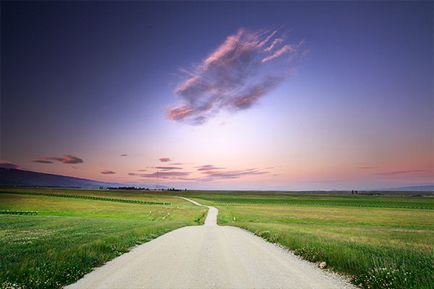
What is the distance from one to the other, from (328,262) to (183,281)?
6.95m

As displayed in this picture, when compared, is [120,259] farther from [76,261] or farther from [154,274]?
[154,274]

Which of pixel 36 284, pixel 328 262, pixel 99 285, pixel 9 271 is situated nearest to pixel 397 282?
pixel 328 262

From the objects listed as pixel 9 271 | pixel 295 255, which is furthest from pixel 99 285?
pixel 295 255

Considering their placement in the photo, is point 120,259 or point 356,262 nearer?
point 356,262

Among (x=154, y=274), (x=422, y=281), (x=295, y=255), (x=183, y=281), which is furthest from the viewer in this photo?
(x=295, y=255)

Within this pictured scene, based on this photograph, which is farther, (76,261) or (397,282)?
(76,261)

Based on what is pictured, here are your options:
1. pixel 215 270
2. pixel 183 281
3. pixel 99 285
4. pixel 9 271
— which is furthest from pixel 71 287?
pixel 215 270

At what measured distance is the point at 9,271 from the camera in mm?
10781

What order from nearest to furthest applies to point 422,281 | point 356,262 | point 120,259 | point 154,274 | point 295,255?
1. point 422,281
2. point 154,274
3. point 356,262
4. point 120,259
5. point 295,255

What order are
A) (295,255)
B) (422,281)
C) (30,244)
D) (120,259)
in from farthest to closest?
(30,244) → (295,255) → (120,259) → (422,281)

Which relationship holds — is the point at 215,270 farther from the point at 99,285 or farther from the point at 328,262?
the point at 328,262

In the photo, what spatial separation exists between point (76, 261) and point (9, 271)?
2.65m

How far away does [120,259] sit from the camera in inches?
601

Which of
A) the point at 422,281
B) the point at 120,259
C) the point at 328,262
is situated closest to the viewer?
the point at 422,281
